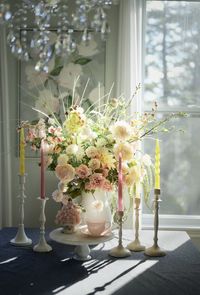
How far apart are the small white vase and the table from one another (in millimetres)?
175

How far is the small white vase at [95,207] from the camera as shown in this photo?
1995mm

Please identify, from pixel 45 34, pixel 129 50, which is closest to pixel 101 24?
pixel 45 34

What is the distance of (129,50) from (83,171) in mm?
1305

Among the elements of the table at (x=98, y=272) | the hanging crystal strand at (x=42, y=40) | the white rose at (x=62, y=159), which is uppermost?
the hanging crystal strand at (x=42, y=40)

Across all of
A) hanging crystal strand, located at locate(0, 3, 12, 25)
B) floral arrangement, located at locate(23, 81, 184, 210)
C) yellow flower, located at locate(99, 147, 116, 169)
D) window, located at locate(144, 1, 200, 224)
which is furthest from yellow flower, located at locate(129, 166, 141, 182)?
window, located at locate(144, 1, 200, 224)

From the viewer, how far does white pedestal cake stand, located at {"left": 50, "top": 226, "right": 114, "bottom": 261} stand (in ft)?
6.18

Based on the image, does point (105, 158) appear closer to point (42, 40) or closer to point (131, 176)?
point (131, 176)

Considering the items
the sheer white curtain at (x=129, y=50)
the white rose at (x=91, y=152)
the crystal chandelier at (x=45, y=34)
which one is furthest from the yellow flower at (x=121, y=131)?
the sheer white curtain at (x=129, y=50)

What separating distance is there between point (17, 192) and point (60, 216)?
1.21m

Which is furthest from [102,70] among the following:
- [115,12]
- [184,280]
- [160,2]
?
[184,280]

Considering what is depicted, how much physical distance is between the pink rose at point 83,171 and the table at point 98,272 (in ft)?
1.24

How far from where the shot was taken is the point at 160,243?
224cm

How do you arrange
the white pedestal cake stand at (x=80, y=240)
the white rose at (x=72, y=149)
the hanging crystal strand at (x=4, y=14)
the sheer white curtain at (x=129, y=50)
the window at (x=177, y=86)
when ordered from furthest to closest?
the window at (x=177, y=86) < the sheer white curtain at (x=129, y=50) < the white rose at (x=72, y=149) < the white pedestal cake stand at (x=80, y=240) < the hanging crystal strand at (x=4, y=14)

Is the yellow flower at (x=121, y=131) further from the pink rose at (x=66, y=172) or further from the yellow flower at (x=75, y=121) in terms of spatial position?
Result: the pink rose at (x=66, y=172)
